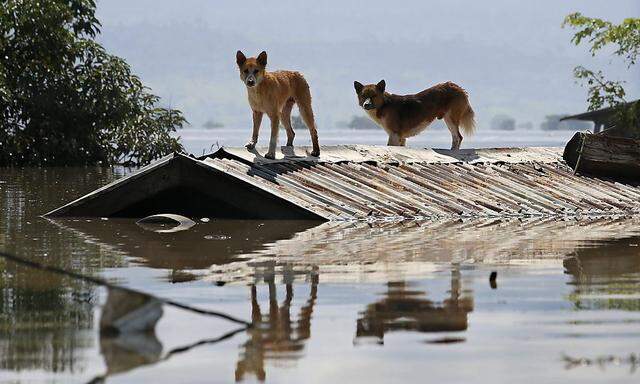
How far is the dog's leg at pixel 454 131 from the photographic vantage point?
26.1 meters

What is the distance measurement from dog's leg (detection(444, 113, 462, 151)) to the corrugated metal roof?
1.79 meters

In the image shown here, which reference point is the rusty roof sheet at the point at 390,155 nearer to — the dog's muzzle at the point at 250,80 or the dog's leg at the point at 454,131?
the dog's muzzle at the point at 250,80

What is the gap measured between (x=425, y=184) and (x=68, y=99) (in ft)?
60.7

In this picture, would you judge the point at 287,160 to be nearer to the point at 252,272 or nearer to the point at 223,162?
the point at 223,162

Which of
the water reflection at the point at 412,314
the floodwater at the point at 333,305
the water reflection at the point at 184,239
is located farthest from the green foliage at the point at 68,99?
the water reflection at the point at 412,314

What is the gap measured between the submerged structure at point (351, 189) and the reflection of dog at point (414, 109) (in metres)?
1.99

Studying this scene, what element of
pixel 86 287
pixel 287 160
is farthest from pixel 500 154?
pixel 86 287

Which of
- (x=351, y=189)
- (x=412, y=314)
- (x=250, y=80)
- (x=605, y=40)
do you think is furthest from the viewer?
(x=605, y=40)

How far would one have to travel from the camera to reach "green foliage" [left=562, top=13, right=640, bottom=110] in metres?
36.4

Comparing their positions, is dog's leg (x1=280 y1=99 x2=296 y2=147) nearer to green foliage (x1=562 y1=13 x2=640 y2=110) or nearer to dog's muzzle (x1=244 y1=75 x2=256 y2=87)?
dog's muzzle (x1=244 y1=75 x2=256 y2=87)

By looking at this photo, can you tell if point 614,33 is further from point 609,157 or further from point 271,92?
point 271,92

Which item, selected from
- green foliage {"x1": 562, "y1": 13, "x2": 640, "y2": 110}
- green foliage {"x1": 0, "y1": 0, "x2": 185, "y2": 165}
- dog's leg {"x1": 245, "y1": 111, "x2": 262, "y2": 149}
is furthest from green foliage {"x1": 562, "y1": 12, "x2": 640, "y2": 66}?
dog's leg {"x1": 245, "y1": 111, "x2": 262, "y2": 149}

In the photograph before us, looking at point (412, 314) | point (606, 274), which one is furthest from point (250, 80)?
point (412, 314)

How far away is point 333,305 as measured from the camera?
10.2 m
